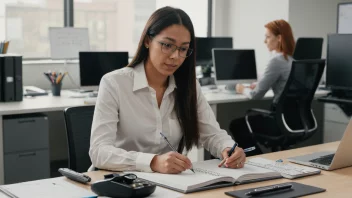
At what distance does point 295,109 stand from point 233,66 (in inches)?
32.5

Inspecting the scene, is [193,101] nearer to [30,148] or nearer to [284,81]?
[30,148]

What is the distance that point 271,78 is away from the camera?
166 inches

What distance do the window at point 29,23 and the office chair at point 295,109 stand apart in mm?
2231

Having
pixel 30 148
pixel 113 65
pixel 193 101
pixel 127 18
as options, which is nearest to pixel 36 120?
pixel 30 148

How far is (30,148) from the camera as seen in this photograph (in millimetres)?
3467

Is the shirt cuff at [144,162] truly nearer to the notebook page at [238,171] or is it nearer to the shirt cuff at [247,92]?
the notebook page at [238,171]

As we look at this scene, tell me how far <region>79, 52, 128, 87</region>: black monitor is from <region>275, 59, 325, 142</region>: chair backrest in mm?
1339

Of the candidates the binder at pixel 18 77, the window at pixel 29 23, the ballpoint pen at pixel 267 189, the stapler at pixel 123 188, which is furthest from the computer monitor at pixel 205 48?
the stapler at pixel 123 188

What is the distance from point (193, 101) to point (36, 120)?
1.55 meters

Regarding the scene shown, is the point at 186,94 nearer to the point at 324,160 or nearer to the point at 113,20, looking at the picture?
the point at 324,160

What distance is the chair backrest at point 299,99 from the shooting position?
388cm

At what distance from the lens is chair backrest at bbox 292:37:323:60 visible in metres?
5.21

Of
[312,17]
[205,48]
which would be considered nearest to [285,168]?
[205,48]

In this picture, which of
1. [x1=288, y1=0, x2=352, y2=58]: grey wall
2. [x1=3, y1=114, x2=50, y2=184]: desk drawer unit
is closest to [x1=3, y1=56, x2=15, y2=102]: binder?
[x1=3, y1=114, x2=50, y2=184]: desk drawer unit
